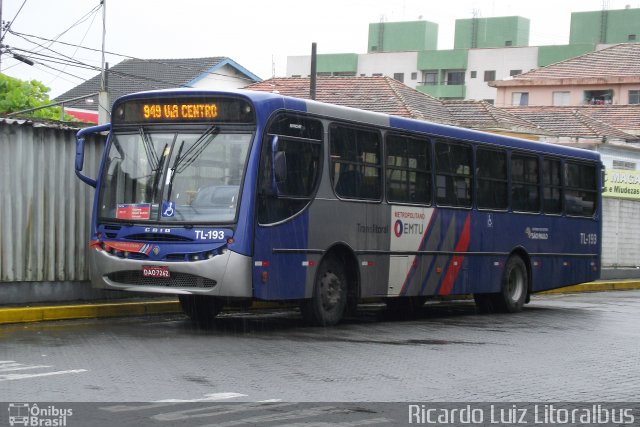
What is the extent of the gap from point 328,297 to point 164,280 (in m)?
2.37

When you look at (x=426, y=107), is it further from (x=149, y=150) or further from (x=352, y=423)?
(x=352, y=423)

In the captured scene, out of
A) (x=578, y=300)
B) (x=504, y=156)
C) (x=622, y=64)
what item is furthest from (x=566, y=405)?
(x=622, y=64)

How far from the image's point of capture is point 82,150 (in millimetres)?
14844

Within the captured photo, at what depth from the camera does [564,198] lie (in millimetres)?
20875

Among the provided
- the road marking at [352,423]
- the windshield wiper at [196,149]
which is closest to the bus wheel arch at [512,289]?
the windshield wiper at [196,149]

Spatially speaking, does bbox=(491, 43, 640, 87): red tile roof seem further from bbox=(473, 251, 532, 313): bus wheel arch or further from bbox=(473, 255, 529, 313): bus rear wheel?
bbox=(473, 255, 529, 313): bus rear wheel

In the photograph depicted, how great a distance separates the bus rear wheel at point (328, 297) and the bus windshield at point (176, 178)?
1.88 m

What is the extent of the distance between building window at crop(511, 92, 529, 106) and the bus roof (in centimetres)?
5285

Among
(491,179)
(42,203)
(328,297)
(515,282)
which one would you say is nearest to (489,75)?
(515,282)

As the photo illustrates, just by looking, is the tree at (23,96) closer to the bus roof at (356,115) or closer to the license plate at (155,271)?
the bus roof at (356,115)

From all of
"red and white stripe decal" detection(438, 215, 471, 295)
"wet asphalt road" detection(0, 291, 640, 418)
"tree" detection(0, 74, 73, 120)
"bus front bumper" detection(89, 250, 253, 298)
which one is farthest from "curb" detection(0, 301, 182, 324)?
"tree" detection(0, 74, 73, 120)

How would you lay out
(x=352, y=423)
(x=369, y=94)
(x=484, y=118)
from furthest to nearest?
1. (x=369, y=94)
2. (x=484, y=118)
3. (x=352, y=423)

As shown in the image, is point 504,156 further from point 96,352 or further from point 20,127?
point 96,352

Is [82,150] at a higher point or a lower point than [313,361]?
higher
